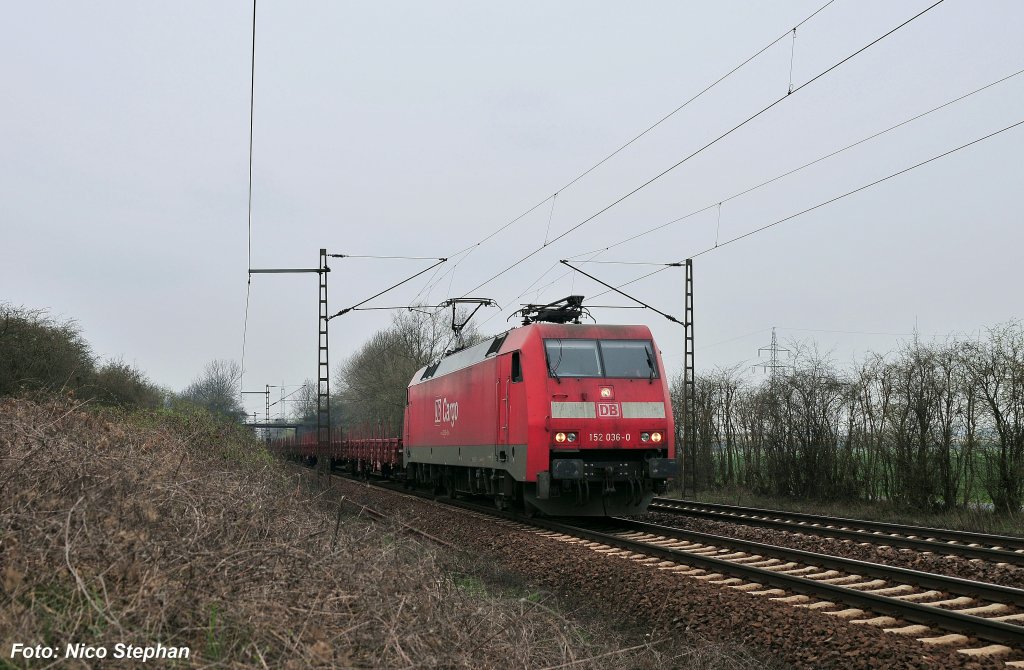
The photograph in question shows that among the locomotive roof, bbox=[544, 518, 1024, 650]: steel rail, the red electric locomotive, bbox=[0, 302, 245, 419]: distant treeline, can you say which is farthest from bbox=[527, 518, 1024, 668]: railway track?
bbox=[0, 302, 245, 419]: distant treeline

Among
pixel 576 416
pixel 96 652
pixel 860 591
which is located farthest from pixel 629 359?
pixel 96 652

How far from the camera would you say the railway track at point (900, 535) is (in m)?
10.9

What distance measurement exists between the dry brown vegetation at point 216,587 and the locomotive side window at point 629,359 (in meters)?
7.61

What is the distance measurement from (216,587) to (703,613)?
15.0ft

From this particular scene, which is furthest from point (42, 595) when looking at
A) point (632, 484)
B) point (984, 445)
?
point (984, 445)

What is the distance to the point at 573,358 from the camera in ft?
47.5

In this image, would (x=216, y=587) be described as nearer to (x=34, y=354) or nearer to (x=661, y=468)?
(x=661, y=468)

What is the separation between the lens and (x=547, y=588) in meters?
9.84

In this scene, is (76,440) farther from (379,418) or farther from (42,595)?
(379,418)

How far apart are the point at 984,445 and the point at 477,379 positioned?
9992 millimetres

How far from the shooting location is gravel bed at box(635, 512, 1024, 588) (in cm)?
963

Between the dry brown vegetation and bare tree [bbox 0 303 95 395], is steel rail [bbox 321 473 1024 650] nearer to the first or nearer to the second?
the dry brown vegetation

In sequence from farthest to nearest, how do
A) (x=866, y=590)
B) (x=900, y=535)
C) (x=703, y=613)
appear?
(x=900, y=535), (x=866, y=590), (x=703, y=613)

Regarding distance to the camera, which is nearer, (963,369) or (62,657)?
(62,657)
